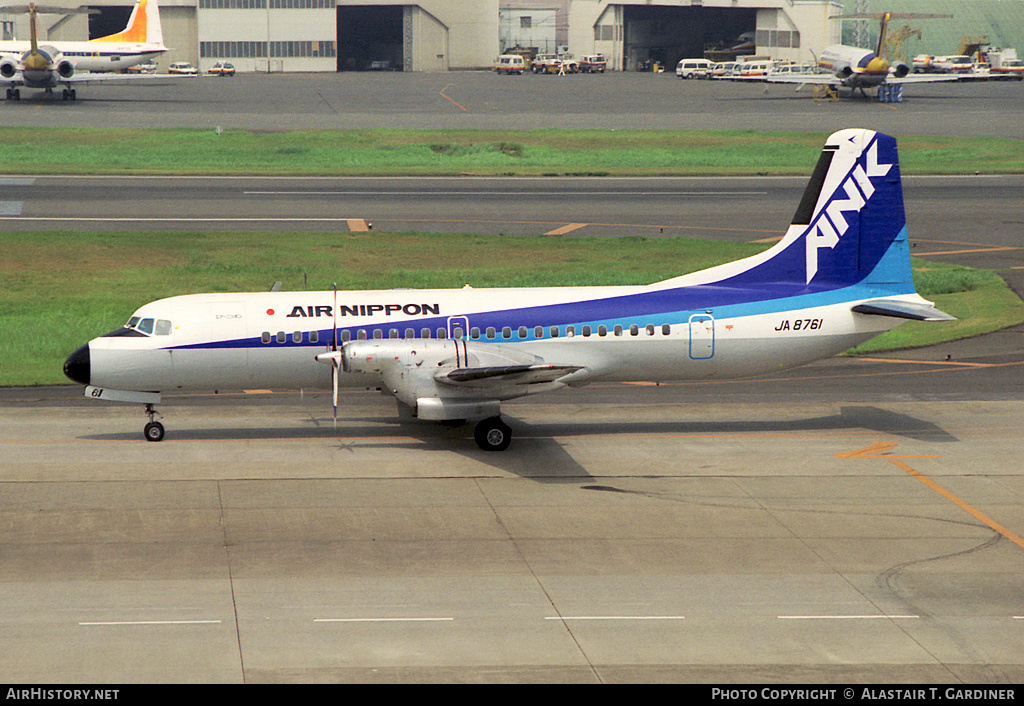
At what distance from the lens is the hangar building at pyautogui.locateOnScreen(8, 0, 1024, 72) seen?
15975 cm

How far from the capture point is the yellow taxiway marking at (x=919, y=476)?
22.0m

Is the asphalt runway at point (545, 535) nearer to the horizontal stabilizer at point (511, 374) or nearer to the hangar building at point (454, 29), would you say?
the horizontal stabilizer at point (511, 374)

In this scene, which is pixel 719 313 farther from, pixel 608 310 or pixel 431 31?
pixel 431 31

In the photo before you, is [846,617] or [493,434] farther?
[493,434]

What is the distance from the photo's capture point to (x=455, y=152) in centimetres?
8388

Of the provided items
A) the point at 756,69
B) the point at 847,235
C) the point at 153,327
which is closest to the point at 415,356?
the point at 153,327

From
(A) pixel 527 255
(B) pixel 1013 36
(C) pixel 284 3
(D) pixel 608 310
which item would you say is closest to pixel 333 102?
(C) pixel 284 3

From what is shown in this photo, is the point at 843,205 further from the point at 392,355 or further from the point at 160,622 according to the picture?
the point at 160,622

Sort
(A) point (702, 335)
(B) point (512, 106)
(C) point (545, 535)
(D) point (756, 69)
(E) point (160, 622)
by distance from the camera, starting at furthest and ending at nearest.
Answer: (D) point (756, 69), (B) point (512, 106), (A) point (702, 335), (C) point (545, 535), (E) point (160, 622)

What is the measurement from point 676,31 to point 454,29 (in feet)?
130

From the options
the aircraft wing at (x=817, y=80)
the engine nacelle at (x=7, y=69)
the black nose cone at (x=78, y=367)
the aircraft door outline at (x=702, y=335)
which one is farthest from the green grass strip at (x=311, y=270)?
the aircraft wing at (x=817, y=80)

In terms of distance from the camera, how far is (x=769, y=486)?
24844 mm

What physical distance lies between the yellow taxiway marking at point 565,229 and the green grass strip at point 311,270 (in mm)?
1625
